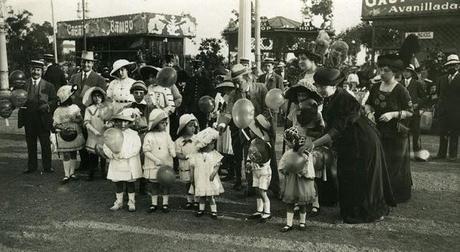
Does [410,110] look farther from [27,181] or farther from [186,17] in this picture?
[186,17]

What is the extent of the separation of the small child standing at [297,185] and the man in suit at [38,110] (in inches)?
195

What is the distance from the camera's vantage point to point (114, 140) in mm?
6098

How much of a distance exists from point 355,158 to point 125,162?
9.56 feet

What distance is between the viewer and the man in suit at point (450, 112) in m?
10.0

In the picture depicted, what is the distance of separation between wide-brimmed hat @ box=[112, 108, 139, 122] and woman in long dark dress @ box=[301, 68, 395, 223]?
249 cm

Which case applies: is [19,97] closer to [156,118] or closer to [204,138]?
[156,118]

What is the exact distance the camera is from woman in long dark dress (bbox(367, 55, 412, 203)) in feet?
20.6

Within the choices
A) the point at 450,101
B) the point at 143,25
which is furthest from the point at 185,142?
the point at 143,25

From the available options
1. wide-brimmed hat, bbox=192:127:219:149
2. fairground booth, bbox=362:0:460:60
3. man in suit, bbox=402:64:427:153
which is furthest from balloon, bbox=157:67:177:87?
fairground booth, bbox=362:0:460:60

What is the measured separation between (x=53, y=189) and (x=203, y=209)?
9.19 feet

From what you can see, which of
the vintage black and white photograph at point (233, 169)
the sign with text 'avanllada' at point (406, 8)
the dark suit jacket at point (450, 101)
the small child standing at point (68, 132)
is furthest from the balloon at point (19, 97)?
the sign with text 'avanllada' at point (406, 8)

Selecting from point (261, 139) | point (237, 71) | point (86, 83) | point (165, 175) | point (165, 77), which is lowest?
point (165, 175)

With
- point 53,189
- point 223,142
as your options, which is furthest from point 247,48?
point 53,189

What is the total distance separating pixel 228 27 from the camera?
75.7 ft
